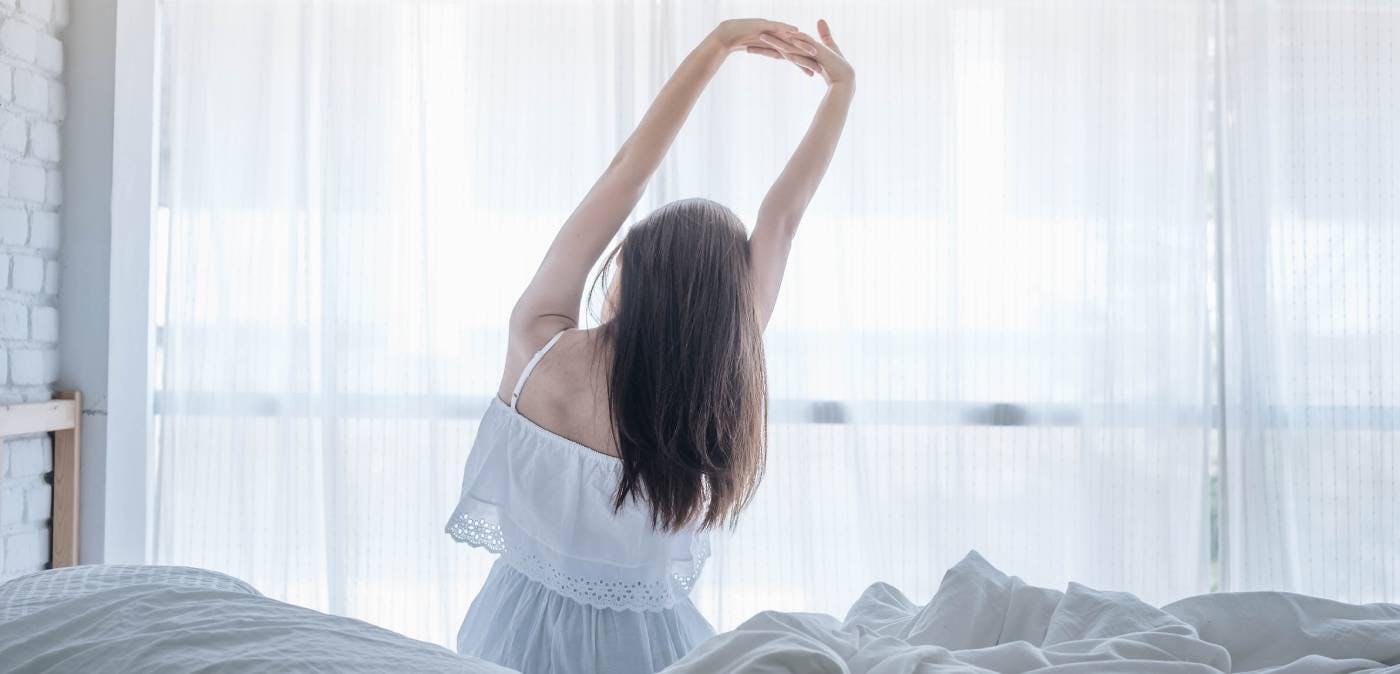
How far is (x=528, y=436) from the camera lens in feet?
3.97

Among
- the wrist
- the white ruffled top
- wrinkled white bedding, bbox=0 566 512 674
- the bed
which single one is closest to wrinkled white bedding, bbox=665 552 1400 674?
the bed

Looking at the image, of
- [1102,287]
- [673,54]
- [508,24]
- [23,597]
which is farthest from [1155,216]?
[23,597]

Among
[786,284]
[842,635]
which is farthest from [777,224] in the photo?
[786,284]

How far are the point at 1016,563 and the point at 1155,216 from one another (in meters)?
0.87

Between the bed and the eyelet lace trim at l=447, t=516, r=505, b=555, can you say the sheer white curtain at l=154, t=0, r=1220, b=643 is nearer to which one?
the eyelet lace trim at l=447, t=516, r=505, b=555

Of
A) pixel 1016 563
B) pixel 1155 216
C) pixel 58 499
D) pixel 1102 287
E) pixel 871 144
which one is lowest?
pixel 1016 563

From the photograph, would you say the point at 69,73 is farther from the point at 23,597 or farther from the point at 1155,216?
the point at 1155,216

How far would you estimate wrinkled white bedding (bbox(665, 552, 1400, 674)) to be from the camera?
2.46 ft

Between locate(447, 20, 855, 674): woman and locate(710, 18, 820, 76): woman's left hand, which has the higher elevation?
locate(710, 18, 820, 76): woman's left hand

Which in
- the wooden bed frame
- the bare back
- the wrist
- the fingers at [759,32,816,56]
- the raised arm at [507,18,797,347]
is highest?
the fingers at [759,32,816,56]

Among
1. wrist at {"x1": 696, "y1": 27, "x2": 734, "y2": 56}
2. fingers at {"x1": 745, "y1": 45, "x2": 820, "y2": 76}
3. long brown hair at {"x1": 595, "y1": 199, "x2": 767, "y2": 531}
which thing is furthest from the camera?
fingers at {"x1": 745, "y1": 45, "x2": 820, "y2": 76}

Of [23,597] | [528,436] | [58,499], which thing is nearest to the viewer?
[23,597]

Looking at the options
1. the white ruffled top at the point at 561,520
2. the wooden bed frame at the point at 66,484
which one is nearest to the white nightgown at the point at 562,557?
the white ruffled top at the point at 561,520

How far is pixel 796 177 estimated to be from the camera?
136 centimetres
